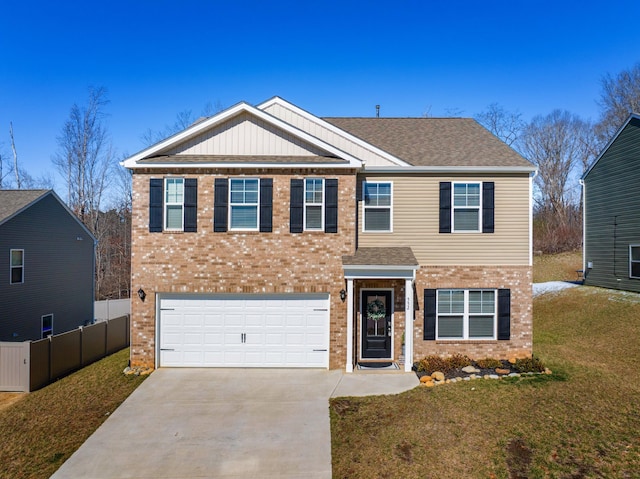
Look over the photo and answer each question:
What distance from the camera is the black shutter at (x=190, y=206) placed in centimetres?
1173

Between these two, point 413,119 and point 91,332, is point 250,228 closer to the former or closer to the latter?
point 91,332

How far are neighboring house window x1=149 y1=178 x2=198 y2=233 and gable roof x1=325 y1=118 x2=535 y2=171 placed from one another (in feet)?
20.5

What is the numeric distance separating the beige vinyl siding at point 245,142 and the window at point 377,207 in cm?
207

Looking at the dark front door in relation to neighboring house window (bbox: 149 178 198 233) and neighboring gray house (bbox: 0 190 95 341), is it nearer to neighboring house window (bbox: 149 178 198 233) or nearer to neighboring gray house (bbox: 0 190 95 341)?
neighboring house window (bbox: 149 178 198 233)

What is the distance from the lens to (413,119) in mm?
16172

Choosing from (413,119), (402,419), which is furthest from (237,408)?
(413,119)

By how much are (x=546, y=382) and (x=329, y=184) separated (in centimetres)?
767

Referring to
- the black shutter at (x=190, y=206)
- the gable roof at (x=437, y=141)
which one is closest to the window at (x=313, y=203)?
the gable roof at (x=437, y=141)

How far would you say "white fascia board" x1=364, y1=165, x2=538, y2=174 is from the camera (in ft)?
39.8

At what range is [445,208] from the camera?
12305 mm

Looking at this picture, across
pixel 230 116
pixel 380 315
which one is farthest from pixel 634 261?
pixel 230 116

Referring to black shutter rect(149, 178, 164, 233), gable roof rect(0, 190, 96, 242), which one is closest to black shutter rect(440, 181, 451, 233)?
black shutter rect(149, 178, 164, 233)

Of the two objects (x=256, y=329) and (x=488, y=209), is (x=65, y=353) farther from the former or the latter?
(x=488, y=209)

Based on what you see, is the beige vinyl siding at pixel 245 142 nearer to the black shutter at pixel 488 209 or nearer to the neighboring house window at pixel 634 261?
the black shutter at pixel 488 209
